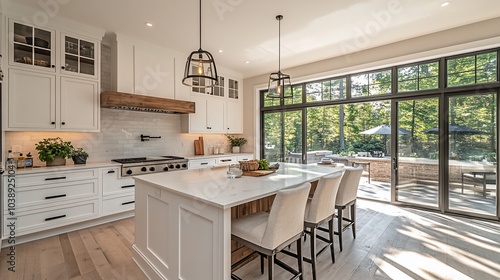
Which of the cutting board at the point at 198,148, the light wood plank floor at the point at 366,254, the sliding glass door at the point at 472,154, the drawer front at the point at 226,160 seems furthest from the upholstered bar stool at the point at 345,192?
the cutting board at the point at 198,148

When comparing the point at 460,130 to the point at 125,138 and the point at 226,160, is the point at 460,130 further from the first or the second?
the point at 125,138

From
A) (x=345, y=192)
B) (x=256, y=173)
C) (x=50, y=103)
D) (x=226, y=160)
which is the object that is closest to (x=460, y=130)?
(x=345, y=192)

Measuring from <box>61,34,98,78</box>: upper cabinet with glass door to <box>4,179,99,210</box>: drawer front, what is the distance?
63.5 inches

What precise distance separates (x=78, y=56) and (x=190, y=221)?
10.8 feet

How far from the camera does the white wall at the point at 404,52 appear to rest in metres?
3.38

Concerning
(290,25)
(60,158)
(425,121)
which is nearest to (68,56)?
(60,158)

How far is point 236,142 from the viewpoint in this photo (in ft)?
20.1

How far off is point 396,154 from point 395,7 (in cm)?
252

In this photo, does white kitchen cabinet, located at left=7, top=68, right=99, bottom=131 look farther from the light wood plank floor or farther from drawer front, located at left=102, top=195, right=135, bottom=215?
the light wood plank floor

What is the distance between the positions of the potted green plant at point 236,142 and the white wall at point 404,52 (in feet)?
1.50

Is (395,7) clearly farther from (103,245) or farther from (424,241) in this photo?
(103,245)

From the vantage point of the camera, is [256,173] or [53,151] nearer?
[256,173]

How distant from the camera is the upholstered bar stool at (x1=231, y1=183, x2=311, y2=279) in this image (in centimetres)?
165

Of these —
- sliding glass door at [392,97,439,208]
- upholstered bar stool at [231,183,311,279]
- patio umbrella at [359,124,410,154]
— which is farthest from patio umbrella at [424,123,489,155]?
upholstered bar stool at [231,183,311,279]
